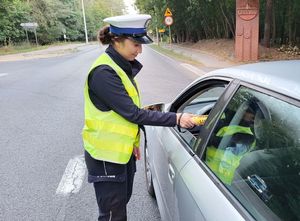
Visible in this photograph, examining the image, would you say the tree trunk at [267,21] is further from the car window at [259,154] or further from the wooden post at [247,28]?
the car window at [259,154]

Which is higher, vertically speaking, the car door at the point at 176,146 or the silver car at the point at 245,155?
the silver car at the point at 245,155

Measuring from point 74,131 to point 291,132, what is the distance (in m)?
5.83

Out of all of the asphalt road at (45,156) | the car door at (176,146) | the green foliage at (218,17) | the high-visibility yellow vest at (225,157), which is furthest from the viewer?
the green foliage at (218,17)

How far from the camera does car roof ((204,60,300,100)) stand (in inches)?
66.4

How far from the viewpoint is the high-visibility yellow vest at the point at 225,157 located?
206 cm

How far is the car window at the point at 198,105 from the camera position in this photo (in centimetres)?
282

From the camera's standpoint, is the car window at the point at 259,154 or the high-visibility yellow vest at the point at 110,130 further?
the high-visibility yellow vest at the point at 110,130

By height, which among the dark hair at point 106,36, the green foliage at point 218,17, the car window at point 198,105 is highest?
the dark hair at point 106,36

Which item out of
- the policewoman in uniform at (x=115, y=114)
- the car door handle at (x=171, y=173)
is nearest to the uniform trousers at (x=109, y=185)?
the policewoman in uniform at (x=115, y=114)

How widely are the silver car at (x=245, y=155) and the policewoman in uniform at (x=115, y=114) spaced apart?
13.4 inches

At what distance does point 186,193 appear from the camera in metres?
2.21

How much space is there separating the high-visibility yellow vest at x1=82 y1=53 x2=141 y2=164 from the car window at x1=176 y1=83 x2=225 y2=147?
0.45 m

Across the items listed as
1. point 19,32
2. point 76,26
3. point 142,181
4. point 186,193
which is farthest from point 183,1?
point 76,26

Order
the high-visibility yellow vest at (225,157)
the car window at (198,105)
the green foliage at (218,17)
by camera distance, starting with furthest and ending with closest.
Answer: the green foliage at (218,17) → the car window at (198,105) → the high-visibility yellow vest at (225,157)
